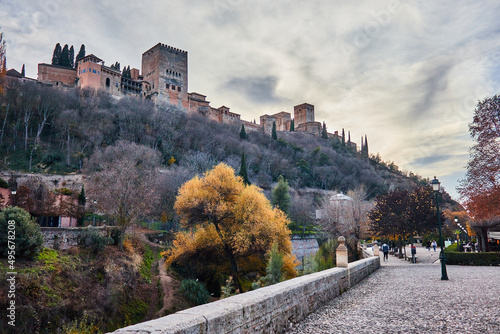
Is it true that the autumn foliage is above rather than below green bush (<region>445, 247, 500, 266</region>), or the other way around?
above

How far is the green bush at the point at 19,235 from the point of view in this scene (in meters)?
14.6

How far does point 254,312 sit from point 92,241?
1860 cm

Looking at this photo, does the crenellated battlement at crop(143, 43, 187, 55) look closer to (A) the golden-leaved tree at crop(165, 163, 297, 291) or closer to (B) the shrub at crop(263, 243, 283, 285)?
(A) the golden-leaved tree at crop(165, 163, 297, 291)

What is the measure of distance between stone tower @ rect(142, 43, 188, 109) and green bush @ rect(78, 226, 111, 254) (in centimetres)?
5578

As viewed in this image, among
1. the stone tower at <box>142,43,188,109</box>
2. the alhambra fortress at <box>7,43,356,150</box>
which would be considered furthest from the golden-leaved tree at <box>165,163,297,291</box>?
the stone tower at <box>142,43,188,109</box>

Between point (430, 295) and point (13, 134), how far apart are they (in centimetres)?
5341

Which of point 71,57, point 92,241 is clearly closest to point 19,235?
point 92,241

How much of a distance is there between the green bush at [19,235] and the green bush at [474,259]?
2381 centimetres

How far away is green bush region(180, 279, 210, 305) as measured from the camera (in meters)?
19.6

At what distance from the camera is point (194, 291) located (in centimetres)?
2011

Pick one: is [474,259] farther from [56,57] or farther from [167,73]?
[56,57]

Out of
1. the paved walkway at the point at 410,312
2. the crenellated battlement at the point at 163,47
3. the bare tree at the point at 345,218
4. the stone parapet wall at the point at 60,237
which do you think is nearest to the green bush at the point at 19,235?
the stone parapet wall at the point at 60,237

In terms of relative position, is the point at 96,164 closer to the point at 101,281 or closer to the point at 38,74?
the point at 101,281

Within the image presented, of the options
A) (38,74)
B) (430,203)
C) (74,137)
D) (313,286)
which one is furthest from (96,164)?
(313,286)
